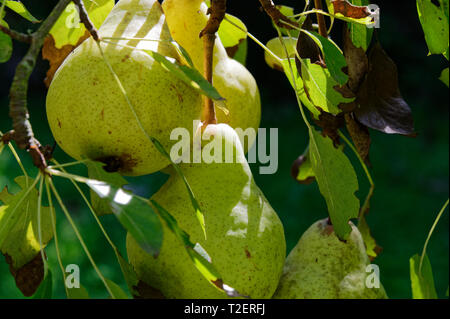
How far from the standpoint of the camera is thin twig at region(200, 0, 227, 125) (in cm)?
57

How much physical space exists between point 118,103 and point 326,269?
343 millimetres

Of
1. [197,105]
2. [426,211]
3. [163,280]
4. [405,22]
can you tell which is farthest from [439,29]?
[405,22]

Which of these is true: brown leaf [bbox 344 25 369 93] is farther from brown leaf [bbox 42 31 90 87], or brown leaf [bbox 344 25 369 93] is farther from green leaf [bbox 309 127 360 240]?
brown leaf [bbox 42 31 90 87]

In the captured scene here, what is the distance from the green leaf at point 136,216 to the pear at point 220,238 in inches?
5.0

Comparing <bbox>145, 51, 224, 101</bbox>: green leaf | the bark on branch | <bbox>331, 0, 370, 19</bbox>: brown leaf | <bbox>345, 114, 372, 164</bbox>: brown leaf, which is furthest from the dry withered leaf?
the bark on branch

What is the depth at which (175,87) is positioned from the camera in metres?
0.53

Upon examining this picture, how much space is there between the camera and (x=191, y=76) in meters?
0.47

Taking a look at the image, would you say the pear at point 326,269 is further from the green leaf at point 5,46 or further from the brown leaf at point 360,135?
the green leaf at point 5,46

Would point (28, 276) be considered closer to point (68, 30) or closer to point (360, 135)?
point (68, 30)

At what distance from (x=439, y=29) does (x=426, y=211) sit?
7.81 feet

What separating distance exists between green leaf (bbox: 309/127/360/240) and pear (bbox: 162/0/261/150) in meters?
0.12

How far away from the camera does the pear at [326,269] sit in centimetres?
66

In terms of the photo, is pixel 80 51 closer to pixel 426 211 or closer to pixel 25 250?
pixel 25 250
